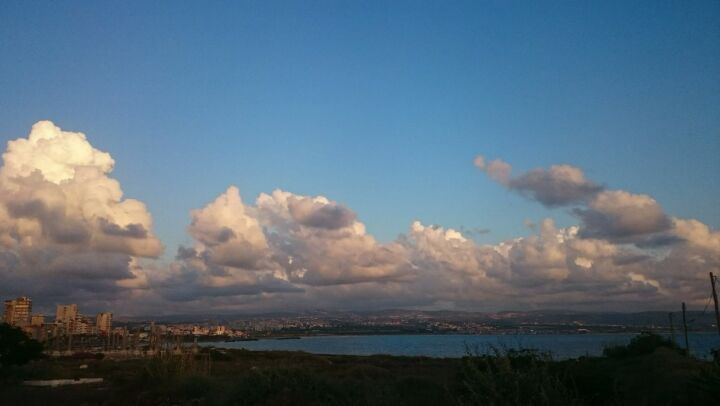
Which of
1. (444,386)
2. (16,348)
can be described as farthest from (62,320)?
(444,386)

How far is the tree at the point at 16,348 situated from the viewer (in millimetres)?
35719

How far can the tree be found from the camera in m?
35.7

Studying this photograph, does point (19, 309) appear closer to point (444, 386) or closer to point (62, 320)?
point (62, 320)

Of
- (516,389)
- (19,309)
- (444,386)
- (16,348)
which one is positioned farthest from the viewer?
(19,309)

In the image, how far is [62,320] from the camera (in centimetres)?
15250

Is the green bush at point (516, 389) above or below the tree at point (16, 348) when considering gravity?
above

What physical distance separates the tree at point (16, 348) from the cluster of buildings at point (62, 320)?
7498cm

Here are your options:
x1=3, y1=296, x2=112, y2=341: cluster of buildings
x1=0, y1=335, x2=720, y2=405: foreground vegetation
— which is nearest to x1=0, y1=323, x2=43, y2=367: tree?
x1=0, y1=335, x2=720, y2=405: foreground vegetation

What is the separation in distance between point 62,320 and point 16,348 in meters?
129

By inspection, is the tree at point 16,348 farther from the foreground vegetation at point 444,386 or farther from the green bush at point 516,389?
the green bush at point 516,389

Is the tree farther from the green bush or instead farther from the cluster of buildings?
the cluster of buildings

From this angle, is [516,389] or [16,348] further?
[16,348]

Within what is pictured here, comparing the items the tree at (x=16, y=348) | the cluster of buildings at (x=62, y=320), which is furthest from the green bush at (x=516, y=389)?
the cluster of buildings at (x=62, y=320)

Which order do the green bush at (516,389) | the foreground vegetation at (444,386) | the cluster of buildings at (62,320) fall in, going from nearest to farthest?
the green bush at (516,389) → the foreground vegetation at (444,386) → the cluster of buildings at (62,320)
